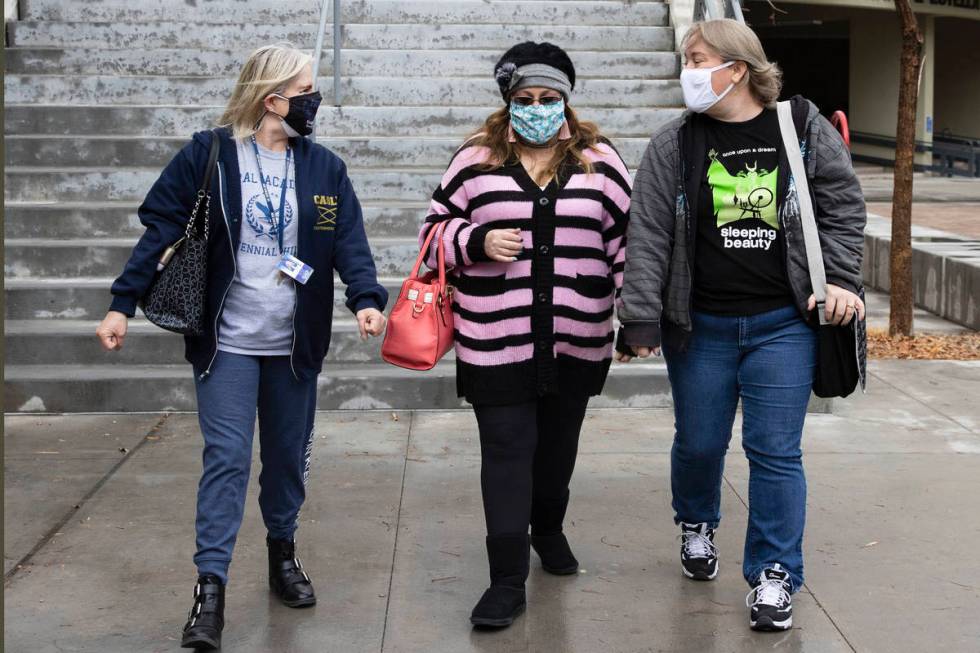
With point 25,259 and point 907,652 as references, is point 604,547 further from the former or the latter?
point 25,259

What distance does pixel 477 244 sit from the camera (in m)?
4.23

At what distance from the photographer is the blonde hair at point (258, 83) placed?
4.23m

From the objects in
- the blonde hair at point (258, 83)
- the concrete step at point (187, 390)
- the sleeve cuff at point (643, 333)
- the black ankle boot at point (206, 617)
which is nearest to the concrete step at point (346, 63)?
the concrete step at point (187, 390)

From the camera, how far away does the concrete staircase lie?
7348 mm

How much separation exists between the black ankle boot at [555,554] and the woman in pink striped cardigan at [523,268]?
39cm

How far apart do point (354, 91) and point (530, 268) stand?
6.13 metres

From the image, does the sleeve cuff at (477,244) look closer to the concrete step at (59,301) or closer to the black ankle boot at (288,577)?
the black ankle boot at (288,577)

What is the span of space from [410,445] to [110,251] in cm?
272

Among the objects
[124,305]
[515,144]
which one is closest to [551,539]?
[515,144]

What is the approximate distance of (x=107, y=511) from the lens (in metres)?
5.60

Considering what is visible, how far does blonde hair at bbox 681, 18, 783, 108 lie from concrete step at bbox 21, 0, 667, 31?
22.7 ft

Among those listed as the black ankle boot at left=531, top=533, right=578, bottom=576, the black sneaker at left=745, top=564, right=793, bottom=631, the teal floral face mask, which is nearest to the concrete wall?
the black ankle boot at left=531, top=533, right=578, bottom=576

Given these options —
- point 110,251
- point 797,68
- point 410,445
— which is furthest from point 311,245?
point 797,68

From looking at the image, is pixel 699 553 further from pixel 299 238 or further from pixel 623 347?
pixel 299 238
